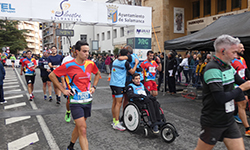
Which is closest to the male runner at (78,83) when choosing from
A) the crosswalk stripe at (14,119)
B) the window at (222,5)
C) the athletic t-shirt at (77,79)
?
the athletic t-shirt at (77,79)

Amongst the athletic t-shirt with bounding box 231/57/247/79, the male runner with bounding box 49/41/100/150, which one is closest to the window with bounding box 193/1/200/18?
the athletic t-shirt with bounding box 231/57/247/79

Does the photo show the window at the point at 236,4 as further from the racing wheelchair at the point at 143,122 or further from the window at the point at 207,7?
the racing wheelchair at the point at 143,122

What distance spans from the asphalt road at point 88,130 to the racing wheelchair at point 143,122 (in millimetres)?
137

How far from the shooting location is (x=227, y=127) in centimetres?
246

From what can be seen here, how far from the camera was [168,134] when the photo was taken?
432cm

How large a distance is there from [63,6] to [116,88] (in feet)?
31.8

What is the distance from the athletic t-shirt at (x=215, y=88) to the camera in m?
2.36

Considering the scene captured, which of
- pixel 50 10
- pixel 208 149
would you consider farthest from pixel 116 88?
pixel 50 10

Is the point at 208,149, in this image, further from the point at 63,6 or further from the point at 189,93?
the point at 63,6

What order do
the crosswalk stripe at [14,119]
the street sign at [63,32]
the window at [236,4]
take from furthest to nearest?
1. the window at [236,4]
2. the street sign at [63,32]
3. the crosswalk stripe at [14,119]

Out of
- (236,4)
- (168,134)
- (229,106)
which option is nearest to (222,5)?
(236,4)

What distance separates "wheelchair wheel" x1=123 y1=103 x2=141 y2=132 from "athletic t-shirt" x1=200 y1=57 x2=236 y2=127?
2303mm

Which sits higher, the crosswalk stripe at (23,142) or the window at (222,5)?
the window at (222,5)

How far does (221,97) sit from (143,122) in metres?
2.63
